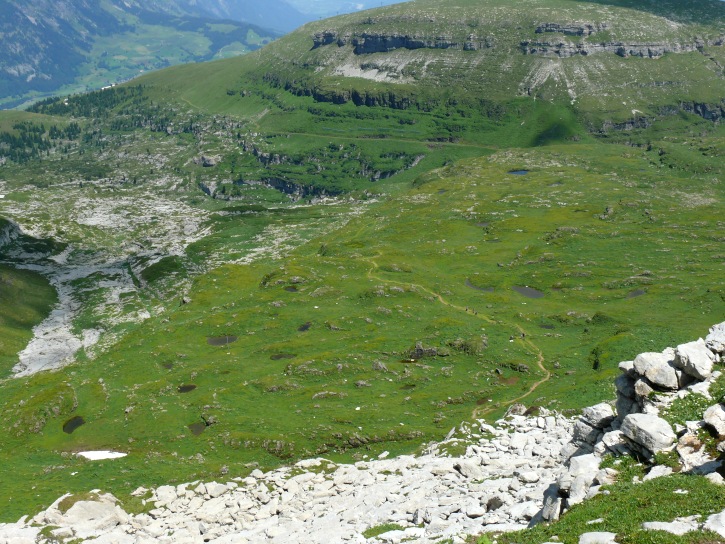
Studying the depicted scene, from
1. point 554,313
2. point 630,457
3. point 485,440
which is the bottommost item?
point 554,313

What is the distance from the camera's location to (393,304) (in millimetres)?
155125

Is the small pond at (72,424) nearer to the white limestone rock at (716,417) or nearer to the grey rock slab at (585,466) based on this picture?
the grey rock slab at (585,466)

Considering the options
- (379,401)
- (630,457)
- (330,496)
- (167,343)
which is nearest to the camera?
(630,457)

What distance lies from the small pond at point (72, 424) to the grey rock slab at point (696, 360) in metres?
96.2

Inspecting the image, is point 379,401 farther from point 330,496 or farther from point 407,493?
point 407,493

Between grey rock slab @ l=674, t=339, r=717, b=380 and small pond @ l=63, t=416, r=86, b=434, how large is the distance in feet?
316

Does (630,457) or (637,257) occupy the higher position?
(630,457)

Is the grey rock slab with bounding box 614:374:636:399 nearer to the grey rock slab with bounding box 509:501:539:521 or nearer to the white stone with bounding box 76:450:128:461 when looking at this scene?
the grey rock slab with bounding box 509:501:539:521

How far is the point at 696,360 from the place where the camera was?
4453cm

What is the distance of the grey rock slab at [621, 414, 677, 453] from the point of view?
38.8 meters

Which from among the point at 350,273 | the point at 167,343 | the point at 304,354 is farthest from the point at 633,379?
the point at 350,273

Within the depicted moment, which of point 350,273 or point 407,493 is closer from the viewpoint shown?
point 407,493

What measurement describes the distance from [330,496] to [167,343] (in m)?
84.9

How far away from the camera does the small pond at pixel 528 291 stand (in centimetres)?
16698
